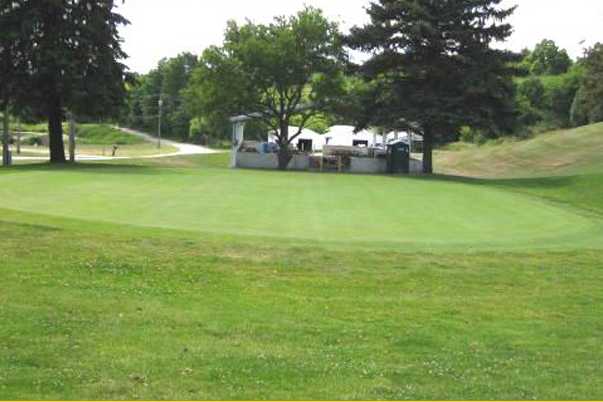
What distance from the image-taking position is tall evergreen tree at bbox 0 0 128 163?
1753 inches

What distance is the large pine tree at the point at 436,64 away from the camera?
49.0 meters

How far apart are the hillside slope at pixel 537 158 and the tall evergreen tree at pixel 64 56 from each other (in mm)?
27394

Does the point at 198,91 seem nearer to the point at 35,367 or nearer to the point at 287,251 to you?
the point at 287,251

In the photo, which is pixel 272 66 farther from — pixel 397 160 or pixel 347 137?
pixel 347 137

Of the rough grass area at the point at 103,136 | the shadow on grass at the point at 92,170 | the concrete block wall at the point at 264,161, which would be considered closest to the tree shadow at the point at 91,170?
the shadow on grass at the point at 92,170

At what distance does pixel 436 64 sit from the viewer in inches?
1986

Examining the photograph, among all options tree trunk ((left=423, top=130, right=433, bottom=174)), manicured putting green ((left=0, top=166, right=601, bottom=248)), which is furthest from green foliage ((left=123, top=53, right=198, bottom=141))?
manicured putting green ((left=0, top=166, right=601, bottom=248))

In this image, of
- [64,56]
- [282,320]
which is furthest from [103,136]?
[282,320]

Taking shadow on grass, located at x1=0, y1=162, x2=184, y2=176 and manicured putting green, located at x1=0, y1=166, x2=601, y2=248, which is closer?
manicured putting green, located at x1=0, y1=166, x2=601, y2=248

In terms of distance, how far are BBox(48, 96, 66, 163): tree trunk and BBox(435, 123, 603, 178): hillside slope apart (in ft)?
93.5

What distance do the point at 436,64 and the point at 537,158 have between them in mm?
15970

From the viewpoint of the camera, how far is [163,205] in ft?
62.4

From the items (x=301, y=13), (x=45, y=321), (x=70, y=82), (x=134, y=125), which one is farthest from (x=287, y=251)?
(x=134, y=125)

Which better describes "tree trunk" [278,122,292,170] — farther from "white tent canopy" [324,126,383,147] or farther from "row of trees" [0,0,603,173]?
"white tent canopy" [324,126,383,147]
